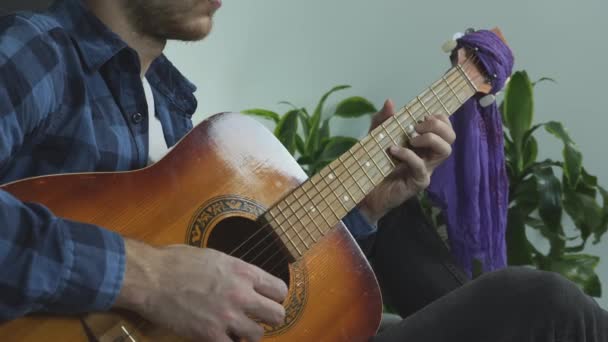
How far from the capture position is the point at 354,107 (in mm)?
2031

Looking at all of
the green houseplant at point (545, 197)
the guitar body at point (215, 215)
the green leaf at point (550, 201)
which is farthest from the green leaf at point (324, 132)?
the guitar body at point (215, 215)

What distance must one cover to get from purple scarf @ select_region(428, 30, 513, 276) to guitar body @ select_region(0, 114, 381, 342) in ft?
1.27

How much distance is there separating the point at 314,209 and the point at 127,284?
29 cm

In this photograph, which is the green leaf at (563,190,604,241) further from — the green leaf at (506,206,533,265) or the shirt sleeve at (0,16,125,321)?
the shirt sleeve at (0,16,125,321)

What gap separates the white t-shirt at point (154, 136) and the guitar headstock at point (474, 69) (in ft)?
1.77

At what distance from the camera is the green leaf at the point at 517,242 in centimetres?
161

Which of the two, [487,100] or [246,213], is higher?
[246,213]

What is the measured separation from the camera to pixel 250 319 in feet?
2.37

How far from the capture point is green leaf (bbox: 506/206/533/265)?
1606 mm

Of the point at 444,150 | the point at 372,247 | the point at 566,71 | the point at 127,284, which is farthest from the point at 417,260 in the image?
the point at 566,71

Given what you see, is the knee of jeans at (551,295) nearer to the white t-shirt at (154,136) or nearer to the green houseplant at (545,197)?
the white t-shirt at (154,136)

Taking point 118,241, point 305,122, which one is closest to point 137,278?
point 118,241

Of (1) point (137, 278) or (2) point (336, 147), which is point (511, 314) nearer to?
(1) point (137, 278)

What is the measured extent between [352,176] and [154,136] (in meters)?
0.30
